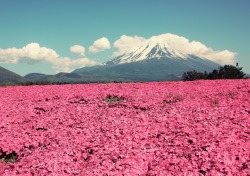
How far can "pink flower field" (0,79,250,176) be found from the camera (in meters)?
11.1

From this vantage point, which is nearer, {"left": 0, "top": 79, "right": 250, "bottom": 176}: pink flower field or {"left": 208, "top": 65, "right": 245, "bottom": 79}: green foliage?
{"left": 0, "top": 79, "right": 250, "bottom": 176}: pink flower field

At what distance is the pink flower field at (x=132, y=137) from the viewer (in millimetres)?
11133

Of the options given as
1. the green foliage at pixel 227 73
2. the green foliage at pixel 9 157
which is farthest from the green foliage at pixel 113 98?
the green foliage at pixel 227 73

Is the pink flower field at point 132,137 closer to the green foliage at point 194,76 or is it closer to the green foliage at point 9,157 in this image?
the green foliage at point 9,157

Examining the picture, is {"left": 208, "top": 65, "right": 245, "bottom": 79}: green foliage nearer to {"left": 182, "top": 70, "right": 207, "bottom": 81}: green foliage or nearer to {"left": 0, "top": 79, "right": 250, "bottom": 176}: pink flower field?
{"left": 182, "top": 70, "right": 207, "bottom": 81}: green foliage

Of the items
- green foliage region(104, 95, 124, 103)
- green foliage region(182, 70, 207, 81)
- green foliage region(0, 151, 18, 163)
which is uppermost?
green foliage region(182, 70, 207, 81)

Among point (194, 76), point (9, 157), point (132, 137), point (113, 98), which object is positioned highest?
point (194, 76)

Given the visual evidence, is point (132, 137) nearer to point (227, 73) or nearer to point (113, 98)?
point (113, 98)

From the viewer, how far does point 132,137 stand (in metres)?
13.9

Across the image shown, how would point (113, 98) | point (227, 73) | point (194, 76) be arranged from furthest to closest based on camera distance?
point (194, 76) → point (227, 73) → point (113, 98)

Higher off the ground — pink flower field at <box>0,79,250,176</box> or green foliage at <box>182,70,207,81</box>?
green foliage at <box>182,70,207,81</box>

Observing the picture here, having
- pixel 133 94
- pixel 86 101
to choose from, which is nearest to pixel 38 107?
pixel 86 101

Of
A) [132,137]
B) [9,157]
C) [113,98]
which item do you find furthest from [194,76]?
[9,157]

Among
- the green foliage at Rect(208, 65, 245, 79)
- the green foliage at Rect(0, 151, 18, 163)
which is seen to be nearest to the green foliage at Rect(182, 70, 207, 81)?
the green foliage at Rect(208, 65, 245, 79)
